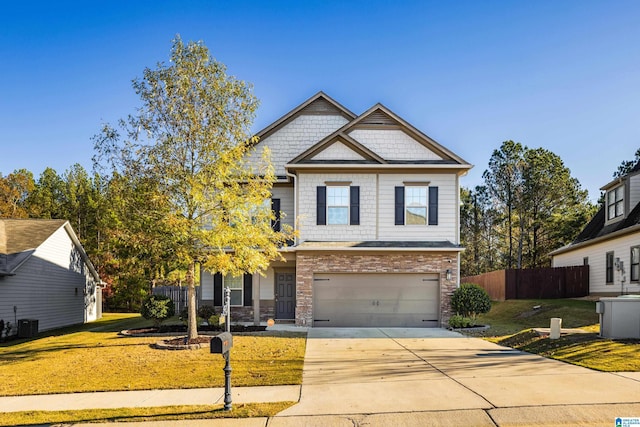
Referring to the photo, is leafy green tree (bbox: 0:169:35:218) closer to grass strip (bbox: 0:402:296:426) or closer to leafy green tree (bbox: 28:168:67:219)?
leafy green tree (bbox: 28:168:67:219)

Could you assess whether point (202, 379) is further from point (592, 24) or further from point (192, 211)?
point (592, 24)

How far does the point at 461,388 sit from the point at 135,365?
763cm

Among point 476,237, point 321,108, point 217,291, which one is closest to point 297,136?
point 321,108

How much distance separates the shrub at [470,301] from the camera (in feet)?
62.2

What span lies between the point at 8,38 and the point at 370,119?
43.2 ft

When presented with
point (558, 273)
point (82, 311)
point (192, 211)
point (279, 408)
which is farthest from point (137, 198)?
point (558, 273)

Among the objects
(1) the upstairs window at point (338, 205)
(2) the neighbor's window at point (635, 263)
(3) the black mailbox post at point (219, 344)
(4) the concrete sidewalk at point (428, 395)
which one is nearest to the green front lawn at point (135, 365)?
(4) the concrete sidewalk at point (428, 395)

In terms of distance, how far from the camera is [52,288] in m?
22.3

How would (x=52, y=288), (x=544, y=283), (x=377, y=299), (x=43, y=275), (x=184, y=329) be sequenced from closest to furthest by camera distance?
(x=184, y=329) → (x=377, y=299) → (x=43, y=275) → (x=52, y=288) → (x=544, y=283)

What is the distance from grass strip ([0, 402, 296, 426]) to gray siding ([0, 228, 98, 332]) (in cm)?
1286

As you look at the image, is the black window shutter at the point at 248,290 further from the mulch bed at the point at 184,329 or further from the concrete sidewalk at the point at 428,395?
the concrete sidewalk at the point at 428,395

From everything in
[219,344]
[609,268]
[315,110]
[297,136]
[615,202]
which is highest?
[315,110]

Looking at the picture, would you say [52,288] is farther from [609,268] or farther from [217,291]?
[609,268]

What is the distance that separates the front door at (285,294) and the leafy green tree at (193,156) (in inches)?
243
